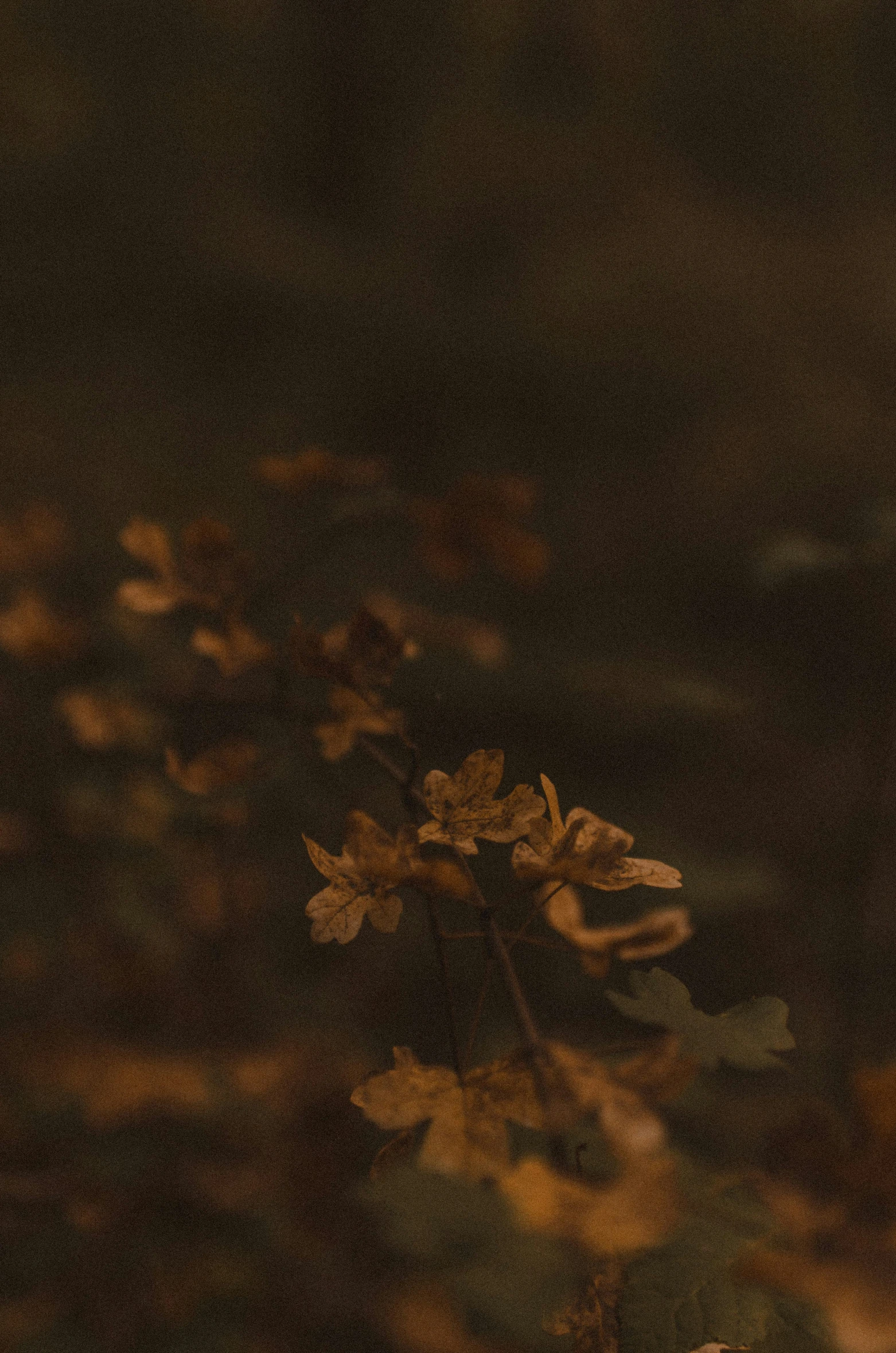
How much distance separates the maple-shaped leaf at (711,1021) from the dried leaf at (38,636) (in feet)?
2.14

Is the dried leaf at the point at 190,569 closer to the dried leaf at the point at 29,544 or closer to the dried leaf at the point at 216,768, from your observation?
the dried leaf at the point at 216,768

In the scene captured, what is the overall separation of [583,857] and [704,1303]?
176 millimetres

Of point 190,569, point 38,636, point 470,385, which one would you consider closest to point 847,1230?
point 190,569

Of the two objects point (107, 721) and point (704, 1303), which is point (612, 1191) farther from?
point (107, 721)

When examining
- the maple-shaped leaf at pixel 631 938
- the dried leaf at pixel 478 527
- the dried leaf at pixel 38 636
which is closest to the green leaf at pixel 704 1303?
the maple-shaped leaf at pixel 631 938

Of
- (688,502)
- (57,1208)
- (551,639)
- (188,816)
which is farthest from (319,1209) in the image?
(688,502)

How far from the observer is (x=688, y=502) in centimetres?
154

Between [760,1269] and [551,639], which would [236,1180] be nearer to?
[760,1269]

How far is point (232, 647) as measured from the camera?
0.46m

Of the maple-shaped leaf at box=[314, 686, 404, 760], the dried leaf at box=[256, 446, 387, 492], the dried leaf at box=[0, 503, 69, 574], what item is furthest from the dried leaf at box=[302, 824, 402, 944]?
the dried leaf at box=[0, 503, 69, 574]

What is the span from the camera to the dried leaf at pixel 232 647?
0.45 m

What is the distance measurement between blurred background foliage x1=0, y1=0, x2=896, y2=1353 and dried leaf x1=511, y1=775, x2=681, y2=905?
701 millimetres

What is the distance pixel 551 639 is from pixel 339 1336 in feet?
3.52

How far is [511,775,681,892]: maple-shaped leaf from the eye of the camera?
0.90 ft
